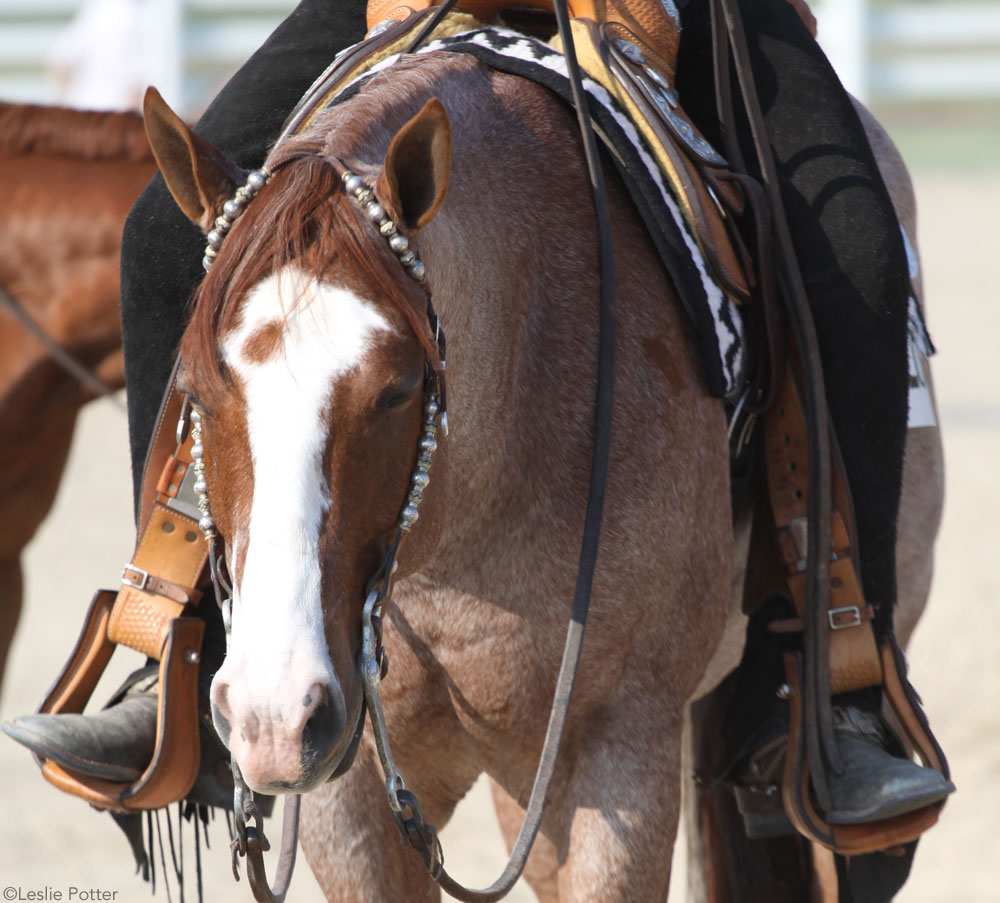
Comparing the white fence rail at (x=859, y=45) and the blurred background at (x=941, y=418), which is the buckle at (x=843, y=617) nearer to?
the blurred background at (x=941, y=418)

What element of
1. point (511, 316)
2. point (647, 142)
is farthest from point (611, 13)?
point (511, 316)

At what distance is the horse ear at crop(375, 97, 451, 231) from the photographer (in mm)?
1729

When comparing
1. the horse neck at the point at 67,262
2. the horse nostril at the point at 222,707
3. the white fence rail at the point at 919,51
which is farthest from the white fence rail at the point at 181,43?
the horse nostril at the point at 222,707

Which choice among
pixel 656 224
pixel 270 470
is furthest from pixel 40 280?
pixel 270 470

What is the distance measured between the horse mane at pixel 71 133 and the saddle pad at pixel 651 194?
2.11 m

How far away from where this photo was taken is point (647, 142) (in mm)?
2307

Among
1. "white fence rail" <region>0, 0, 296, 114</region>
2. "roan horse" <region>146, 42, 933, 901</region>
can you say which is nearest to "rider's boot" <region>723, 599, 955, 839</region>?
"roan horse" <region>146, 42, 933, 901</region>

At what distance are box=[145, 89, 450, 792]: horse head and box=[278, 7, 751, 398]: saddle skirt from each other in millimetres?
441

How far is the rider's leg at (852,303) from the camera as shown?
2.42 meters

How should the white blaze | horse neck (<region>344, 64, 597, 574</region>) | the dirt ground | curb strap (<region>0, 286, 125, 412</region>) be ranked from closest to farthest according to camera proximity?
1. the white blaze
2. horse neck (<region>344, 64, 597, 574</region>)
3. curb strap (<region>0, 286, 125, 412</region>)
4. the dirt ground

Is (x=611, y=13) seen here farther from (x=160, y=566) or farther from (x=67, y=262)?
(x=67, y=262)

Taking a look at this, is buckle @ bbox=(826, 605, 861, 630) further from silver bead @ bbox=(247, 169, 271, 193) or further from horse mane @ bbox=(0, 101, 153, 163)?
horse mane @ bbox=(0, 101, 153, 163)

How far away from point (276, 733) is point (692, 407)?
86cm

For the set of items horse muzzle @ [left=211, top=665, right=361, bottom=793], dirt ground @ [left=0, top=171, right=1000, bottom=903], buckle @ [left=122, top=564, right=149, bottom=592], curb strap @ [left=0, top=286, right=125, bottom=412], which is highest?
horse muzzle @ [left=211, top=665, right=361, bottom=793]
